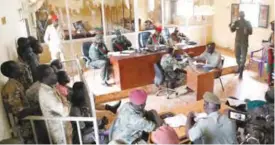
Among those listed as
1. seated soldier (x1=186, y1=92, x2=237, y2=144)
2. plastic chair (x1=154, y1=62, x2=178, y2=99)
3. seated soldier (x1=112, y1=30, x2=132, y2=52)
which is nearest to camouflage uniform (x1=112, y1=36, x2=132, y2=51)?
seated soldier (x1=112, y1=30, x2=132, y2=52)

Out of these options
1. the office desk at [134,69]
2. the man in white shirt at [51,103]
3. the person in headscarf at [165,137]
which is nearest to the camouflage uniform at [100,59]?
the office desk at [134,69]

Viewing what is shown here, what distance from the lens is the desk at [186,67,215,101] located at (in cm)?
505

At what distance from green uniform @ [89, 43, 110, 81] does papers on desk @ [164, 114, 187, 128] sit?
10.2 ft

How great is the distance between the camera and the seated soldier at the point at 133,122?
106 inches

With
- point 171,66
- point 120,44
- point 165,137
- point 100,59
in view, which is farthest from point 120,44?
point 165,137

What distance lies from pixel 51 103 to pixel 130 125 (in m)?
0.79

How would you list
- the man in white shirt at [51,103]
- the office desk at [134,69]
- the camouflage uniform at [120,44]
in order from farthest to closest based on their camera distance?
the camouflage uniform at [120,44] < the office desk at [134,69] < the man in white shirt at [51,103]

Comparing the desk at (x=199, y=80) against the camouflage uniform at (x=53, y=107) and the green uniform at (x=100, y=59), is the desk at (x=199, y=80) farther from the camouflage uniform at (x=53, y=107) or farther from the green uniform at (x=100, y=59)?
the camouflage uniform at (x=53, y=107)

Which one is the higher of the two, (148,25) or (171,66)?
(148,25)

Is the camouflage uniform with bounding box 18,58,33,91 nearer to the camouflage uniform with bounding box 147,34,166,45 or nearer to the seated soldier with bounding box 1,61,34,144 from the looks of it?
the seated soldier with bounding box 1,61,34,144

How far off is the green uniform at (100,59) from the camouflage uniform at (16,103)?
350cm

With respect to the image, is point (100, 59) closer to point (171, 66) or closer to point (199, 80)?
point (171, 66)

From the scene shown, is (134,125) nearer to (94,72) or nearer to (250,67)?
(94,72)

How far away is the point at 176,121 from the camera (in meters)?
3.22
